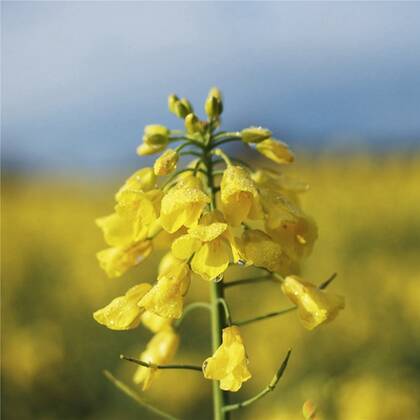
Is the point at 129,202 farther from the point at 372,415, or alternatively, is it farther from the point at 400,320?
the point at 400,320

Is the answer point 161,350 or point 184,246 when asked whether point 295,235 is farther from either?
point 161,350

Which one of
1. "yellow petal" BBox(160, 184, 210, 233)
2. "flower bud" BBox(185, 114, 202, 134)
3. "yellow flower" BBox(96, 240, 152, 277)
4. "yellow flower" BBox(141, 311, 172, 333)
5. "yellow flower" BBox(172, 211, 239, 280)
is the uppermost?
"flower bud" BBox(185, 114, 202, 134)

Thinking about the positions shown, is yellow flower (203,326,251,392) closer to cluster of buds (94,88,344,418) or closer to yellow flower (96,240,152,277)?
cluster of buds (94,88,344,418)

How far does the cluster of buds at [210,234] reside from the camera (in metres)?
2.24

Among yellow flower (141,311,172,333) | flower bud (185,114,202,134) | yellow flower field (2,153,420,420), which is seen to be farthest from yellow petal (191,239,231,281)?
yellow flower (141,311,172,333)

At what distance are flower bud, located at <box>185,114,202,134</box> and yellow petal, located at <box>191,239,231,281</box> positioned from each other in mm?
443

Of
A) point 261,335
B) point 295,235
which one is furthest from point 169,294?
point 261,335

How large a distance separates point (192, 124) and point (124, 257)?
1.68 ft

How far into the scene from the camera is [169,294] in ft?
7.44

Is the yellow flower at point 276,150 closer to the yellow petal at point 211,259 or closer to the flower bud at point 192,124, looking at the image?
the flower bud at point 192,124

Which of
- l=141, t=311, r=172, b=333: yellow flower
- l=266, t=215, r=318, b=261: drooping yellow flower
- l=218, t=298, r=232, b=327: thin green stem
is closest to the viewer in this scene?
l=218, t=298, r=232, b=327: thin green stem

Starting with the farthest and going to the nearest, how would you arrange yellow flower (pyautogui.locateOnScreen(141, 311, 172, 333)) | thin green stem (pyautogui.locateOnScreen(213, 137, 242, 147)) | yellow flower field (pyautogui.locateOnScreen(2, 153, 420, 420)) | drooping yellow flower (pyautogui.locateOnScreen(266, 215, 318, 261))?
yellow flower field (pyautogui.locateOnScreen(2, 153, 420, 420)), yellow flower (pyautogui.locateOnScreen(141, 311, 172, 333)), thin green stem (pyautogui.locateOnScreen(213, 137, 242, 147)), drooping yellow flower (pyautogui.locateOnScreen(266, 215, 318, 261))

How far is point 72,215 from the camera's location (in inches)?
589

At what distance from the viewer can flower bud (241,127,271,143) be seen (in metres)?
2.47
